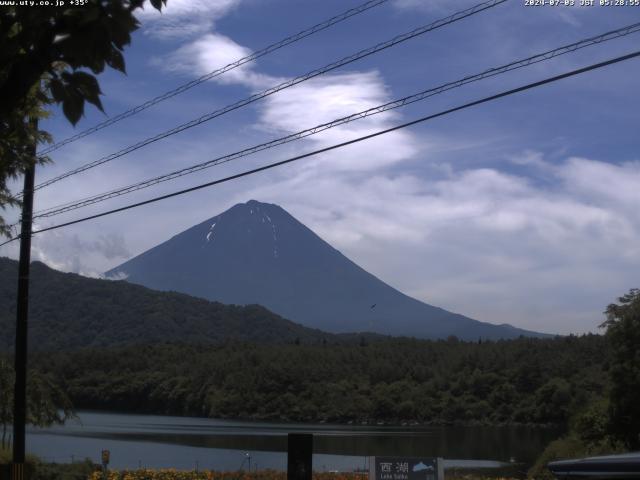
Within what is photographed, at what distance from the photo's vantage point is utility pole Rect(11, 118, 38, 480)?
18.4m

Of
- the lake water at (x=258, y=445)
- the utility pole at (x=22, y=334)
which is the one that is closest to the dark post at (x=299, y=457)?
the utility pole at (x=22, y=334)

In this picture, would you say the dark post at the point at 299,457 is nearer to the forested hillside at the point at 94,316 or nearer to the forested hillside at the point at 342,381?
the forested hillside at the point at 342,381

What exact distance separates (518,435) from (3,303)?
100952 millimetres

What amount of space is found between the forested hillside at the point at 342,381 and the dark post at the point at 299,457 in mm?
69462

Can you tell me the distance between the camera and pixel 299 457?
10.6m

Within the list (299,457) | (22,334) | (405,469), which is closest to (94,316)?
(22,334)

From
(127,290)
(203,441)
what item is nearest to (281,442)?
(203,441)

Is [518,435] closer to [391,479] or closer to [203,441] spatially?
[203,441]

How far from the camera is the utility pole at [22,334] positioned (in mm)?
18359

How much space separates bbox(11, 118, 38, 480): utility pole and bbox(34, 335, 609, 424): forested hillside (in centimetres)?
6391

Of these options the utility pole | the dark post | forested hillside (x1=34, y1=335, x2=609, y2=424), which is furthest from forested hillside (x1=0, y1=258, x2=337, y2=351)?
the dark post

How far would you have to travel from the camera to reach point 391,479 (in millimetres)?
12141

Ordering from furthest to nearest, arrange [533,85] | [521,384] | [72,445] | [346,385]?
1. [346,385]
2. [521,384]
3. [72,445]
4. [533,85]

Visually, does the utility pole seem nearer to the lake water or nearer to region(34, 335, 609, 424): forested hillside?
the lake water
